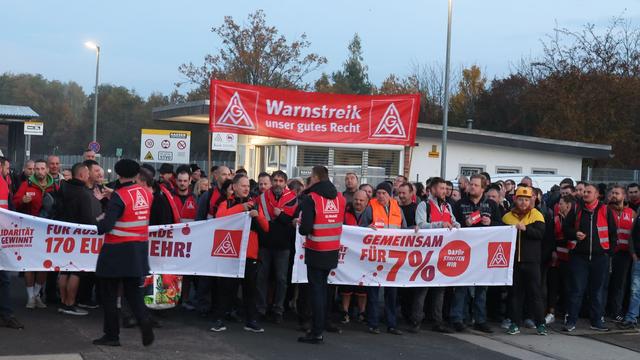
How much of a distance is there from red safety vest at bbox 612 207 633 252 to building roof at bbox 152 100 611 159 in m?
14.5

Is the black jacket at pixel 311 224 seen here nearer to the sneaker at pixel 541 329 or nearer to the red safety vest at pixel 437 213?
the red safety vest at pixel 437 213

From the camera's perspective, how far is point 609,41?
44906mm

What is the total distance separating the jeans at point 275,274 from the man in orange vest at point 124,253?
228cm

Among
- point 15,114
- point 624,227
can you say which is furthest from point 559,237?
point 15,114

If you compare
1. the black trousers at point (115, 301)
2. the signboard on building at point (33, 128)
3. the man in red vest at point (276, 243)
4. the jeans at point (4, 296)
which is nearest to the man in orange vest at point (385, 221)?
the man in red vest at point (276, 243)

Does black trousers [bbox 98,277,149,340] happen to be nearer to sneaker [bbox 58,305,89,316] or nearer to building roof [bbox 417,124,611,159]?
sneaker [bbox 58,305,89,316]

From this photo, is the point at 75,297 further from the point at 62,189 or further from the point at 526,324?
the point at 526,324

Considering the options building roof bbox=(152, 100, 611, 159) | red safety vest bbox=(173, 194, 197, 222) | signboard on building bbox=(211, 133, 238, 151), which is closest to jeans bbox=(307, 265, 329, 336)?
red safety vest bbox=(173, 194, 197, 222)

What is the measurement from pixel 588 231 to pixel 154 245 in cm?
573

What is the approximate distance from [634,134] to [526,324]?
34129 millimetres

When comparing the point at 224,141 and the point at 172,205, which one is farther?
the point at 224,141

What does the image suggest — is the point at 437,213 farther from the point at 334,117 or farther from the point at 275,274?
the point at 334,117

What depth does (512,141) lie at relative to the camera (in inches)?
1112

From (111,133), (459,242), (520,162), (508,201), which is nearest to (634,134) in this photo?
(520,162)
